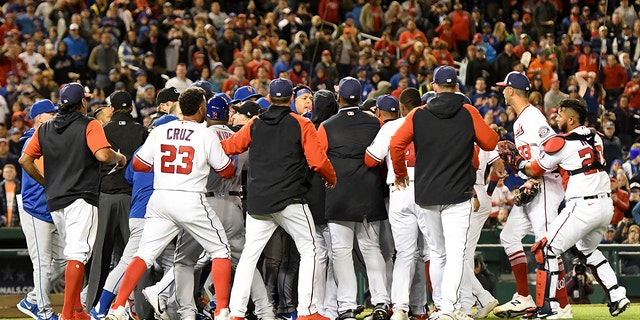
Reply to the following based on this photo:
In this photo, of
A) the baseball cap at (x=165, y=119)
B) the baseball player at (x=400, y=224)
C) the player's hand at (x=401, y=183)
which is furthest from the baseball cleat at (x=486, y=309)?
the baseball cap at (x=165, y=119)

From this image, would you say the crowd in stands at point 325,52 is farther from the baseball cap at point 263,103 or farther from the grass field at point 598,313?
the baseball cap at point 263,103

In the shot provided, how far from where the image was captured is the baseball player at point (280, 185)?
9875mm

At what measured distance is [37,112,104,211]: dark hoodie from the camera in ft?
33.6

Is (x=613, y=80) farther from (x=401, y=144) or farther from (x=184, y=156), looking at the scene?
(x=184, y=156)

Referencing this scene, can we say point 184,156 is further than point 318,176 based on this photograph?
No

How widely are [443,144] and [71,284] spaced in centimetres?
349

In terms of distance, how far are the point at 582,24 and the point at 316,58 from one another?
659 centimetres

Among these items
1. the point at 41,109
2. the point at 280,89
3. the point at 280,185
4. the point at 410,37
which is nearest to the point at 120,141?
the point at 41,109

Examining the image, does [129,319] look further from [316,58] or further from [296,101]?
[316,58]

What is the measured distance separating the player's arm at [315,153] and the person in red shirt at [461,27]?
49.7 ft

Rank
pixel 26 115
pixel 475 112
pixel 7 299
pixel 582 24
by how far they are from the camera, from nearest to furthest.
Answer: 1. pixel 475 112
2. pixel 7 299
3. pixel 26 115
4. pixel 582 24

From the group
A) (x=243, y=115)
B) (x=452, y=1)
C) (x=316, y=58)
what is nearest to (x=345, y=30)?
(x=316, y=58)

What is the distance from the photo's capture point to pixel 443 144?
32.8ft

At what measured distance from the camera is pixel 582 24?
25.3m
